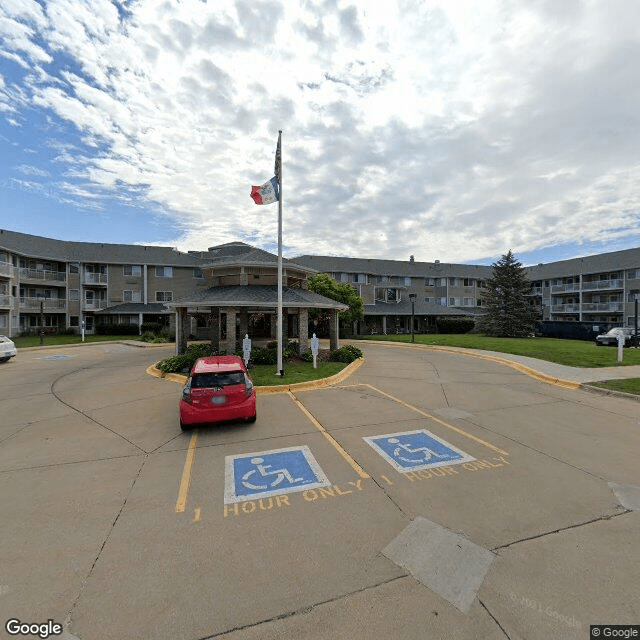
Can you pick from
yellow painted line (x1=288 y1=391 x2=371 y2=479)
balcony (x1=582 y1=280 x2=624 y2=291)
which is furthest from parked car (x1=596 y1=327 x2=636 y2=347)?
yellow painted line (x1=288 y1=391 x2=371 y2=479)

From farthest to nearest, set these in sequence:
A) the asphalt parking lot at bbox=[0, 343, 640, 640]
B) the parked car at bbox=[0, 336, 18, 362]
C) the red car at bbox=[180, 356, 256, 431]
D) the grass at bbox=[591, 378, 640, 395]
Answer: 1. the parked car at bbox=[0, 336, 18, 362]
2. the grass at bbox=[591, 378, 640, 395]
3. the red car at bbox=[180, 356, 256, 431]
4. the asphalt parking lot at bbox=[0, 343, 640, 640]

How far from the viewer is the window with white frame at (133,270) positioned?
42.7 meters

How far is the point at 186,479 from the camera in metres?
5.60

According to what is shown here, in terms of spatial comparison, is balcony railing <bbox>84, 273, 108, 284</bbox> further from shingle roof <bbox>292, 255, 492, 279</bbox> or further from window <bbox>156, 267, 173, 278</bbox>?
shingle roof <bbox>292, 255, 492, 279</bbox>

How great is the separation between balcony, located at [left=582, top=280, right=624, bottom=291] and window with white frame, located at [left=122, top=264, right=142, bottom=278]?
60.8 m

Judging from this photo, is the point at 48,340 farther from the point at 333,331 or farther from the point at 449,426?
the point at 449,426

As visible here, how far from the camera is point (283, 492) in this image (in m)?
5.18

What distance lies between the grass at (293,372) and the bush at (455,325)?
100 ft

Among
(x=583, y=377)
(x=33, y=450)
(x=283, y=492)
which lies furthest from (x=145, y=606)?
(x=583, y=377)

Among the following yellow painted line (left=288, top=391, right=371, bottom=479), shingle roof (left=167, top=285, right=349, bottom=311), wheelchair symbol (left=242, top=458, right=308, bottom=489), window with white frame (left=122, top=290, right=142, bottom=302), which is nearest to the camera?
wheelchair symbol (left=242, top=458, right=308, bottom=489)

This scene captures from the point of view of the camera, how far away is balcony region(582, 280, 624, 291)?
147 feet

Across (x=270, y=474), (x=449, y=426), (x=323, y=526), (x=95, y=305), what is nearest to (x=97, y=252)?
(x=95, y=305)

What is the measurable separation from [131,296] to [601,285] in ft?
204

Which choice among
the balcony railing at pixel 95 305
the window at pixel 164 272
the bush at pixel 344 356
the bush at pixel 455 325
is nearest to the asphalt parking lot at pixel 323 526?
the bush at pixel 344 356
